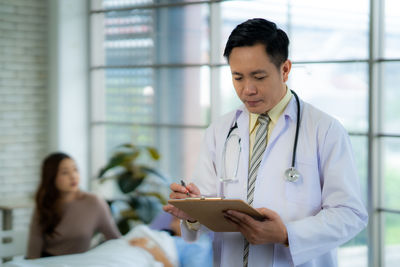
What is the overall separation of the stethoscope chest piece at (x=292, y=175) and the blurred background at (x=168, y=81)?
253 centimetres

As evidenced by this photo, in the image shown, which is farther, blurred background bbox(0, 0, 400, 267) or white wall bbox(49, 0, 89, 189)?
white wall bbox(49, 0, 89, 189)

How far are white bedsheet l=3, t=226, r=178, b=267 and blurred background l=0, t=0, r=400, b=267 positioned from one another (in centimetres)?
152

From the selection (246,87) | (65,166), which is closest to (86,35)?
(65,166)

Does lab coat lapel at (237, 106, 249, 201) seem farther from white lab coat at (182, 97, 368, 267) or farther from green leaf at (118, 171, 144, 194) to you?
green leaf at (118, 171, 144, 194)

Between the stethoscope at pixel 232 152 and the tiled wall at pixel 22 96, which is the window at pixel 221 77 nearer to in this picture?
the tiled wall at pixel 22 96

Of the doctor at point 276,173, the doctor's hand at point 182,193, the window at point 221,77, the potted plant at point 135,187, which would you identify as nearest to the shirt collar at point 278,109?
the doctor at point 276,173

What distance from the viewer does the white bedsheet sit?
339 centimetres

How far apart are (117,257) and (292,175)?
1.84 metres

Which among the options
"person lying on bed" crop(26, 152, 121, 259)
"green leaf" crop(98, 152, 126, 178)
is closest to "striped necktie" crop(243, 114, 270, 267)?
"person lying on bed" crop(26, 152, 121, 259)

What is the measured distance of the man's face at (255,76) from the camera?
6.36 feet

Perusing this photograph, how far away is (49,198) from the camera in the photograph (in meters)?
4.24

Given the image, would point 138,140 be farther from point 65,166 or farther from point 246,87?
point 246,87

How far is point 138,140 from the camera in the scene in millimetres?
6223

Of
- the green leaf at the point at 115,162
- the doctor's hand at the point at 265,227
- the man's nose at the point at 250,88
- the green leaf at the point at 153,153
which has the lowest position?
the green leaf at the point at 115,162
